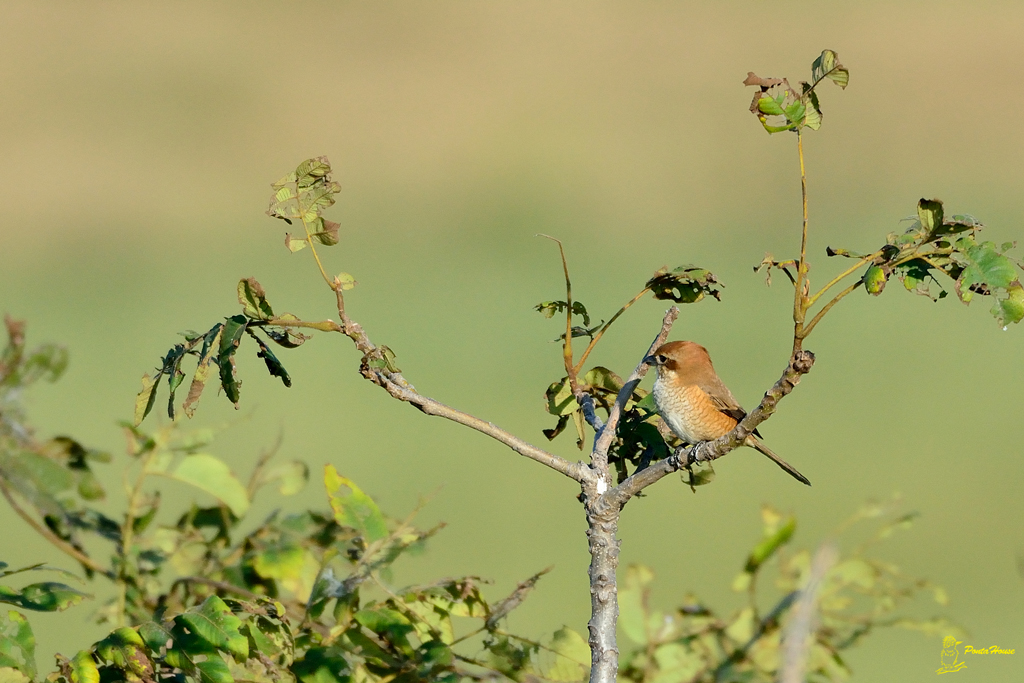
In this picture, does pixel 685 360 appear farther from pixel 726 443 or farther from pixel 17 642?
pixel 17 642

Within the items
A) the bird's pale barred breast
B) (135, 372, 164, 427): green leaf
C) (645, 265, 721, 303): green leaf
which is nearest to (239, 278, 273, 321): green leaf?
(135, 372, 164, 427): green leaf

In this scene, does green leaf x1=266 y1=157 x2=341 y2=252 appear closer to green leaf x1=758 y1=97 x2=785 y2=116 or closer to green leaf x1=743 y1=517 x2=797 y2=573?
green leaf x1=758 y1=97 x2=785 y2=116

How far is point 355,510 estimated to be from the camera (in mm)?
1330

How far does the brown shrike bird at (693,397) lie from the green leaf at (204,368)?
0.62 metres

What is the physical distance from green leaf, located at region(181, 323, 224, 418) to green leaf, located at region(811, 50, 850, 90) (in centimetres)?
61

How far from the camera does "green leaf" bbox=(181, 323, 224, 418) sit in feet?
3.17

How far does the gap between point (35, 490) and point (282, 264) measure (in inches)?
272

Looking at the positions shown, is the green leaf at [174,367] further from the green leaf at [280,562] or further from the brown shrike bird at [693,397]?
the brown shrike bird at [693,397]

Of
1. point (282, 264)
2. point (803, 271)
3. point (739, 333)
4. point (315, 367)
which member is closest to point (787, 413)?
point (739, 333)

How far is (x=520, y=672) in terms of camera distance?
1.22 metres

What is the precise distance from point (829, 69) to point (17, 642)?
1000 millimetres

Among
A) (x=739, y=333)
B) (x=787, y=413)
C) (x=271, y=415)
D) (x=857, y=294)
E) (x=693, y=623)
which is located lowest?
(x=693, y=623)

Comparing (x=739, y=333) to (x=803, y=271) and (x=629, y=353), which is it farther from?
(x=803, y=271)

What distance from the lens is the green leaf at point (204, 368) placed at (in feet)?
3.17
